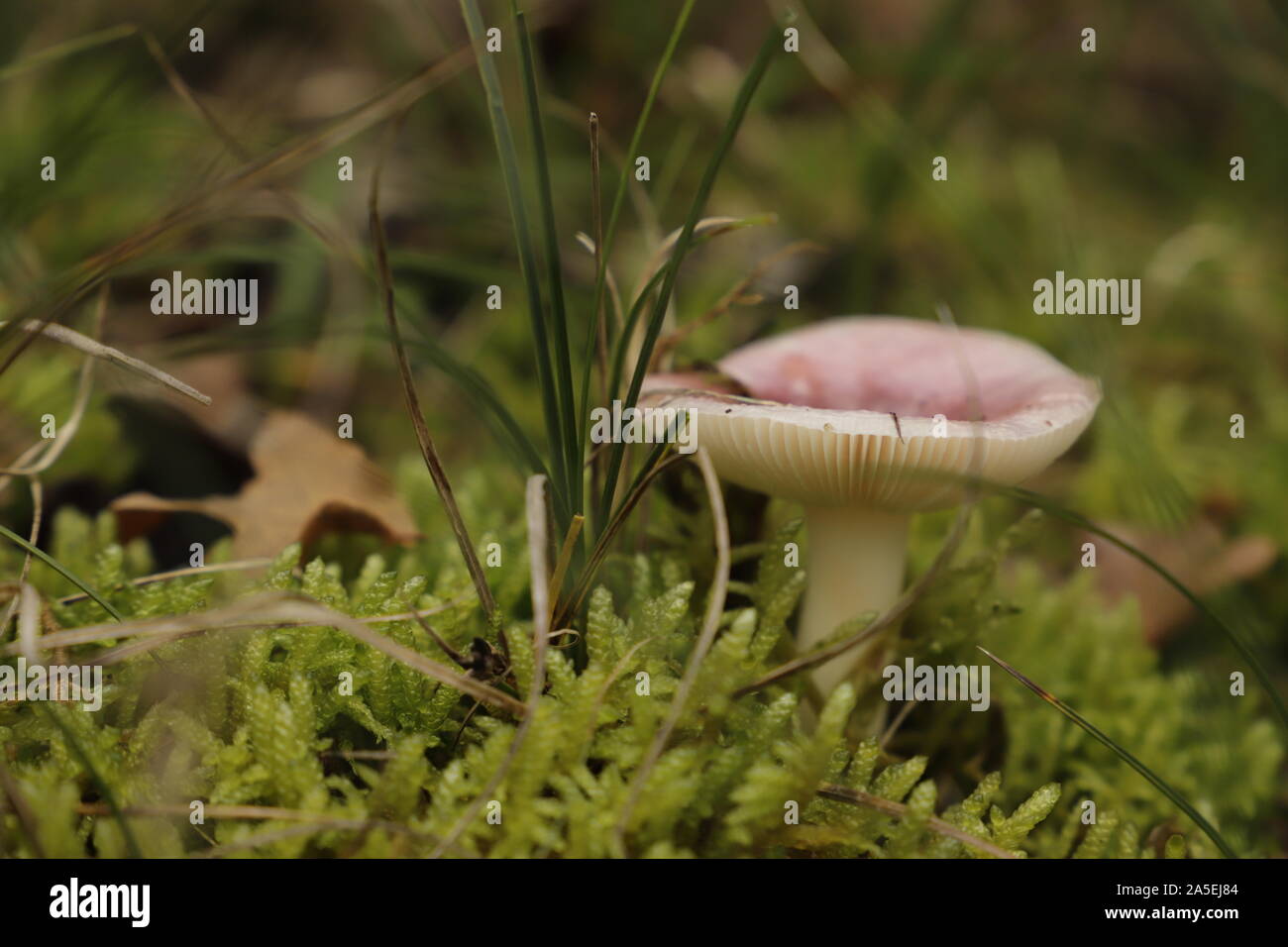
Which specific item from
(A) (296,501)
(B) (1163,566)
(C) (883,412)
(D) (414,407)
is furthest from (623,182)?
(B) (1163,566)

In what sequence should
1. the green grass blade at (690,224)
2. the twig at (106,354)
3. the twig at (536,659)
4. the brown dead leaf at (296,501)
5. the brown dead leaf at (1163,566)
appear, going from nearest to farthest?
1. the twig at (536,659)
2. the green grass blade at (690,224)
3. the twig at (106,354)
4. the brown dead leaf at (296,501)
5. the brown dead leaf at (1163,566)

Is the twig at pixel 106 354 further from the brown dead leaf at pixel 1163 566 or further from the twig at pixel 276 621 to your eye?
the brown dead leaf at pixel 1163 566

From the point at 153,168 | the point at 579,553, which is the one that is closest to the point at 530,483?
the point at 579,553

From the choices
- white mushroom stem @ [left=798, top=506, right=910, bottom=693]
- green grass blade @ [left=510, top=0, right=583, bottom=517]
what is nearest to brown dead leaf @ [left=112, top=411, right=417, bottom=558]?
green grass blade @ [left=510, top=0, right=583, bottom=517]

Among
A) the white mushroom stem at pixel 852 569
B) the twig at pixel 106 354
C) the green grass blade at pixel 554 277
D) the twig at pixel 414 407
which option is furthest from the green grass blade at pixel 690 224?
the twig at pixel 106 354
